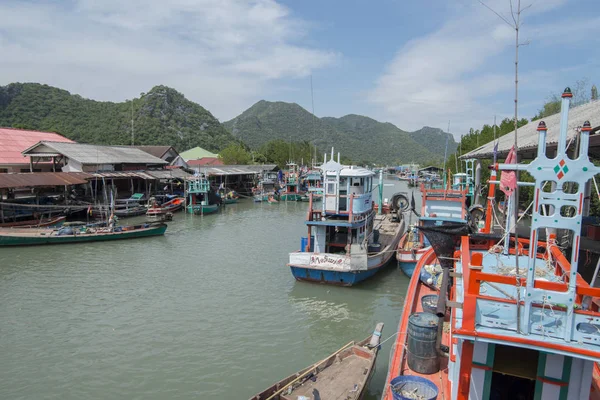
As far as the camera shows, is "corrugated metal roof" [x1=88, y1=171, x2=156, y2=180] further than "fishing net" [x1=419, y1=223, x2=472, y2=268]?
Yes

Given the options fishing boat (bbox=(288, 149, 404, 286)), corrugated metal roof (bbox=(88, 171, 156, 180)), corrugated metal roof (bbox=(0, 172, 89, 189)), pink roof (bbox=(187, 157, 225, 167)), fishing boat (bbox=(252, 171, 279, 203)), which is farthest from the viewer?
pink roof (bbox=(187, 157, 225, 167))

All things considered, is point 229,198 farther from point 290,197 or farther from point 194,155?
point 194,155

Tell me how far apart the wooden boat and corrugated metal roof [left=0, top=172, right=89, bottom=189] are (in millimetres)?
2241

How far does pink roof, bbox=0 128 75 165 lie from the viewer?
32.0m

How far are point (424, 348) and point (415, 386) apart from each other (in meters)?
0.72

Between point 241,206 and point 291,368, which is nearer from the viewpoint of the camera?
point 291,368

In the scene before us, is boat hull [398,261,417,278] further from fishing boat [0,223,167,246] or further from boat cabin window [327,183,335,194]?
fishing boat [0,223,167,246]

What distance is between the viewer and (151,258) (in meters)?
19.8

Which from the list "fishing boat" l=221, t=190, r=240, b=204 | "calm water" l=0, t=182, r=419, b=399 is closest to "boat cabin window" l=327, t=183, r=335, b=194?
"calm water" l=0, t=182, r=419, b=399

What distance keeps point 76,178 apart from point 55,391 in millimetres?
23517

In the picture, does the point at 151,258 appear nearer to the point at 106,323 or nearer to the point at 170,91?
the point at 106,323

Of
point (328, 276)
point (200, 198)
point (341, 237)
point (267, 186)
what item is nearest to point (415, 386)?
point (328, 276)

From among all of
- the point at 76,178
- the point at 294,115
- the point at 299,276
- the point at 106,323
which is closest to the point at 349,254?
the point at 299,276

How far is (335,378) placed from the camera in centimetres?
802
